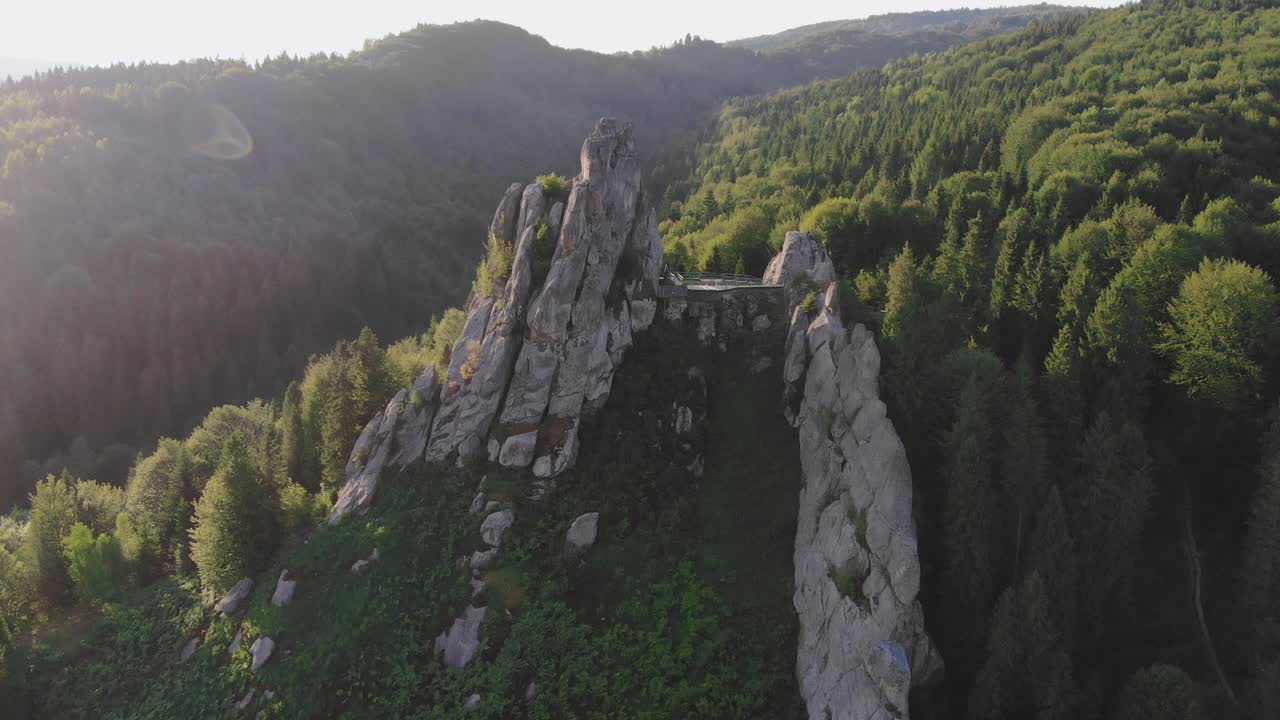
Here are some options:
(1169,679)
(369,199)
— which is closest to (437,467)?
(1169,679)

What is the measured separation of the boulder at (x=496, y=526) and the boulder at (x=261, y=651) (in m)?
12.2

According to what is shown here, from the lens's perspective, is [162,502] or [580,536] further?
[162,502]

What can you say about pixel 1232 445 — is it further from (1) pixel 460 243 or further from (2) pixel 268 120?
(2) pixel 268 120

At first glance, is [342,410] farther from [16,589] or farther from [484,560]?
[16,589]

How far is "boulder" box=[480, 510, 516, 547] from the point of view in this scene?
112ft

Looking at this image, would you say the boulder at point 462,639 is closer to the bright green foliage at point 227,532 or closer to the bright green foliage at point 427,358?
the bright green foliage at point 427,358

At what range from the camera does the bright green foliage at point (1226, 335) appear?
99.6ft

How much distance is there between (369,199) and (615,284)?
6595 inches

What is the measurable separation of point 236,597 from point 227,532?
4086 mm

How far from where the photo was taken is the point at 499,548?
3394cm

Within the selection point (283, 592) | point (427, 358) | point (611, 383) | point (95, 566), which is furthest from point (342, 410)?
point (611, 383)

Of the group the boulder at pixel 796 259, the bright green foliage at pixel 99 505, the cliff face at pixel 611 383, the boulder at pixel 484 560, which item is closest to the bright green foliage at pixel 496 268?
the cliff face at pixel 611 383

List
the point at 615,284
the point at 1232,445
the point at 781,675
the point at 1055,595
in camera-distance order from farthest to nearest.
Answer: the point at 615,284, the point at 1232,445, the point at 781,675, the point at 1055,595

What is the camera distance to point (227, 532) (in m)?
39.2
